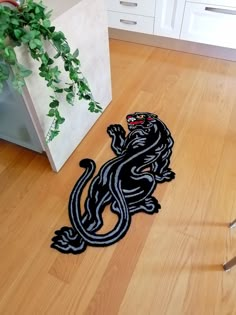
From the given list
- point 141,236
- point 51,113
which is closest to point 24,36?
point 51,113

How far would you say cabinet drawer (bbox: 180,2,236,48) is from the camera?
1732mm

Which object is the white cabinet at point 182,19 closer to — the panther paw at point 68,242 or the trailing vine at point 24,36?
the trailing vine at point 24,36

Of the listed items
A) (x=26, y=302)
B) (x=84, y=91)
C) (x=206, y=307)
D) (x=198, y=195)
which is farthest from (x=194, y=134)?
(x=26, y=302)

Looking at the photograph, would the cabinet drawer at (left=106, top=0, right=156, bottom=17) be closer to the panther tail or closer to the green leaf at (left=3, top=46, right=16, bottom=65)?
the panther tail

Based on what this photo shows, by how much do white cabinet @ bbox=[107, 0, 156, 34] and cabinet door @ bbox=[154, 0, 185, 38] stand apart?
49 millimetres

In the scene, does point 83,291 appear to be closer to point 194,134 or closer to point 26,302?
point 26,302

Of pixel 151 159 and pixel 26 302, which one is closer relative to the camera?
pixel 26 302

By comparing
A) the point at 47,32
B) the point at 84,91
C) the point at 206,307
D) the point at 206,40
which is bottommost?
the point at 206,307

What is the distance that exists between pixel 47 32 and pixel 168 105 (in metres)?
1.04

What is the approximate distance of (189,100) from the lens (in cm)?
173

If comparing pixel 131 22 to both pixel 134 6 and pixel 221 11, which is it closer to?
pixel 134 6

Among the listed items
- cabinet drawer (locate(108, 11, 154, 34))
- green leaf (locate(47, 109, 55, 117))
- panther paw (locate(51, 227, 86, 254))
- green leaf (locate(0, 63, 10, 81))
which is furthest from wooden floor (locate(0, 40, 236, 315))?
cabinet drawer (locate(108, 11, 154, 34))

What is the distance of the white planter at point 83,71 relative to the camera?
1.00 metres

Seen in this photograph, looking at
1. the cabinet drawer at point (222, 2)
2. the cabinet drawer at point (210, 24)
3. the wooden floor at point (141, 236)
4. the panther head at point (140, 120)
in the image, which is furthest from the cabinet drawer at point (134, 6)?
the panther head at point (140, 120)
